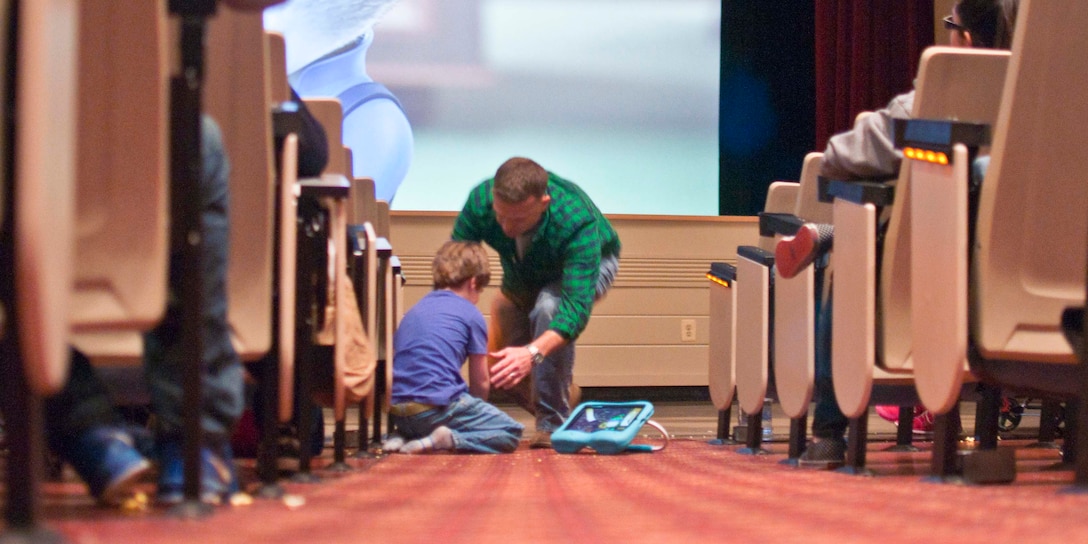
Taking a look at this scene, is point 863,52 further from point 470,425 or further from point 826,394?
point 826,394

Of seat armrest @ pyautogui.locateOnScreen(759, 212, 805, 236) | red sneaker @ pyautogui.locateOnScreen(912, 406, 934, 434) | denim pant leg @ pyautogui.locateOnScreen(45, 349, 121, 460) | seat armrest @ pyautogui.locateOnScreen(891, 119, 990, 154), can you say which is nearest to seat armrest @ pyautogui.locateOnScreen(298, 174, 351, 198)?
denim pant leg @ pyautogui.locateOnScreen(45, 349, 121, 460)

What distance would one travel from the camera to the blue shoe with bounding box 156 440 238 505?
3.98 ft

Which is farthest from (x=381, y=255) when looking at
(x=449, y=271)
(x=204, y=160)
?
(x=204, y=160)

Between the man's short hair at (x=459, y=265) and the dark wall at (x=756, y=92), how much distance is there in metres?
2.99

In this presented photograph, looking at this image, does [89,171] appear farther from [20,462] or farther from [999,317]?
[999,317]

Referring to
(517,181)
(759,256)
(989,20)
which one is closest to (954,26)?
(989,20)

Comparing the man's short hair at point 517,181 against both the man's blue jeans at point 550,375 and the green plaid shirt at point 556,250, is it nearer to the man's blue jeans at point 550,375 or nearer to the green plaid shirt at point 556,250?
the green plaid shirt at point 556,250

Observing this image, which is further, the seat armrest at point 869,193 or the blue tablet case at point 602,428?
the blue tablet case at point 602,428

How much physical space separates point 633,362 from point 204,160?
14.9 feet

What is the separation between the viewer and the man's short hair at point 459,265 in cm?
330

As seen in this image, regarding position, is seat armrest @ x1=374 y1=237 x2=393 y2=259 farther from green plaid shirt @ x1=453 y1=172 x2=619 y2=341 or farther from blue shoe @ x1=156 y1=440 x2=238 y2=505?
blue shoe @ x1=156 y1=440 x2=238 y2=505

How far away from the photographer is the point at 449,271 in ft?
10.8

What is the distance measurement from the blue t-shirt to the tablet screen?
1.13 ft

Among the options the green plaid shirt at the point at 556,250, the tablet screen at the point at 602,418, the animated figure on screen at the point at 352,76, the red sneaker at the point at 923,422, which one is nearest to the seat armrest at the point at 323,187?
the tablet screen at the point at 602,418
